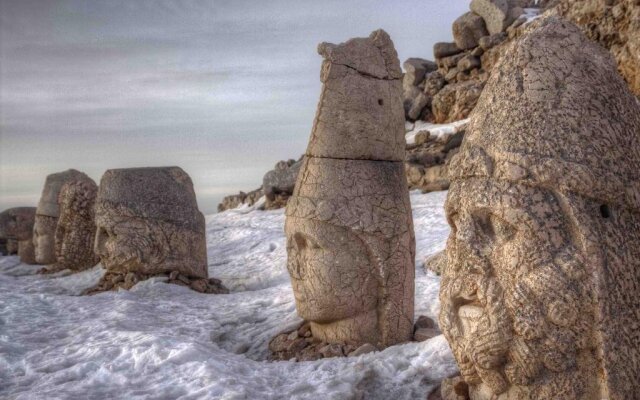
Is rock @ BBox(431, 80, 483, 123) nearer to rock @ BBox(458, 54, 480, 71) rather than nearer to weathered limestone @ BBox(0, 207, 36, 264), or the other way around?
rock @ BBox(458, 54, 480, 71)

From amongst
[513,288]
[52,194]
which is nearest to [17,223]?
[52,194]

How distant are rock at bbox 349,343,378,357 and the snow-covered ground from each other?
0.22 m

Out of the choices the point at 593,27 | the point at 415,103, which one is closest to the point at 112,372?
the point at 593,27

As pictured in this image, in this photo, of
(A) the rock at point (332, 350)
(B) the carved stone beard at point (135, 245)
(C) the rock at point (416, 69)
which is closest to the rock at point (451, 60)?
(C) the rock at point (416, 69)

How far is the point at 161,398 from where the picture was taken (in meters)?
4.29

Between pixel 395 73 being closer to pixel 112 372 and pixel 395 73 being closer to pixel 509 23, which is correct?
pixel 112 372

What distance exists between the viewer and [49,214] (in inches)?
510

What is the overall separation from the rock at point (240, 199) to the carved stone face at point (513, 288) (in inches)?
596

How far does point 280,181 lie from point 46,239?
20.2 ft

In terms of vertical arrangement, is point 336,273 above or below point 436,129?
below

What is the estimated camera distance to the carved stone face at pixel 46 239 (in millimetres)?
13039

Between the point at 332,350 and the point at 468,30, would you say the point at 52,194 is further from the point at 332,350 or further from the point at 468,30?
the point at 468,30

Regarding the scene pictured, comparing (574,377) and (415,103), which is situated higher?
(415,103)

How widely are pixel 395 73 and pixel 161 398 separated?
362 centimetres
